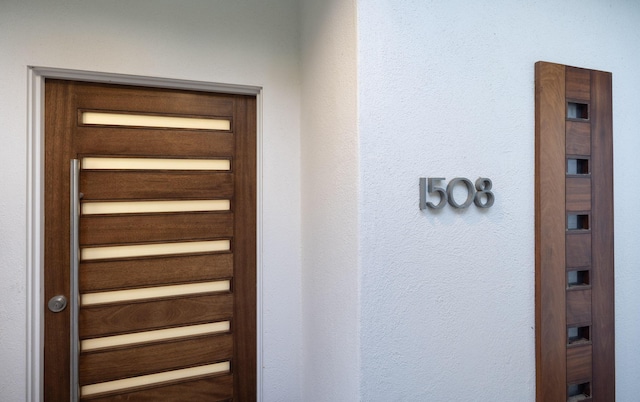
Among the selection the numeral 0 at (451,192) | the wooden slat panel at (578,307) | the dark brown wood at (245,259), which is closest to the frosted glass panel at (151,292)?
the dark brown wood at (245,259)

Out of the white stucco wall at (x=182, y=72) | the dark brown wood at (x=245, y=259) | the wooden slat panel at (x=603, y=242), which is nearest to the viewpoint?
the white stucco wall at (x=182, y=72)

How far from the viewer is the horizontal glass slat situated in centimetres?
158

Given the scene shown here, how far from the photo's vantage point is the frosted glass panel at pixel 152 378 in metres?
1.58

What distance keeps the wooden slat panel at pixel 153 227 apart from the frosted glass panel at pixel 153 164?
221 mm

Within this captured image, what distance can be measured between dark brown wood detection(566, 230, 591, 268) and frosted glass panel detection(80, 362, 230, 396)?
1683mm

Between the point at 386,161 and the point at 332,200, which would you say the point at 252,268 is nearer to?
the point at 332,200

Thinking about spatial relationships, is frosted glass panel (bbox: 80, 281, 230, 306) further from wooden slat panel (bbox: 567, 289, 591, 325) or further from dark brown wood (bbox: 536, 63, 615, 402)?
wooden slat panel (bbox: 567, 289, 591, 325)

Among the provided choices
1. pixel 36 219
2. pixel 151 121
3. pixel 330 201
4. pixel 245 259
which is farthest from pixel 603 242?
pixel 36 219

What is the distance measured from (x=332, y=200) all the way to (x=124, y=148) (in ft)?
3.18

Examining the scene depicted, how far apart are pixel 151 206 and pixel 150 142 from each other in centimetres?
29

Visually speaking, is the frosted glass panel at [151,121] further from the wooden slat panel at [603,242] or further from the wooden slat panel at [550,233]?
the wooden slat panel at [603,242]

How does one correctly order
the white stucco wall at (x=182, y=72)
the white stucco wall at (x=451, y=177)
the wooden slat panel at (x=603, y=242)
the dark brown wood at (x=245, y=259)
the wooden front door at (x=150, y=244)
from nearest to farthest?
the white stucco wall at (x=451, y=177) < the white stucco wall at (x=182, y=72) < the wooden front door at (x=150, y=244) < the wooden slat panel at (x=603, y=242) < the dark brown wood at (x=245, y=259)

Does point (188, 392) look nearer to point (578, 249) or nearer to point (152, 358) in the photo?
point (152, 358)

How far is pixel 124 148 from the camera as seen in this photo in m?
1.61
